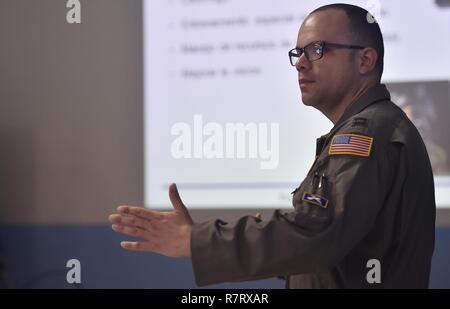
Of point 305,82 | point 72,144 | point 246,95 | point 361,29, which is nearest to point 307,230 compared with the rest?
point 305,82

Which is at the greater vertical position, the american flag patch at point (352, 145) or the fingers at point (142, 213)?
the american flag patch at point (352, 145)

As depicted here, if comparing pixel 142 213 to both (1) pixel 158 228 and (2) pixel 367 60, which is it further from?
(2) pixel 367 60

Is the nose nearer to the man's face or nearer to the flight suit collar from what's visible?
the man's face

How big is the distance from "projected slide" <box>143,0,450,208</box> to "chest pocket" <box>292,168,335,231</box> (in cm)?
143

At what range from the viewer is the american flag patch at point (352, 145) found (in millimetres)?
1313

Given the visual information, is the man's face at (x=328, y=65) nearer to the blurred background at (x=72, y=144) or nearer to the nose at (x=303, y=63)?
the nose at (x=303, y=63)

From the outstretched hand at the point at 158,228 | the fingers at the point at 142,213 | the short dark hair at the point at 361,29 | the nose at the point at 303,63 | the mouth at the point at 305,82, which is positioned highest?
the short dark hair at the point at 361,29

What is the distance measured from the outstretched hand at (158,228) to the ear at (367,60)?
0.68m

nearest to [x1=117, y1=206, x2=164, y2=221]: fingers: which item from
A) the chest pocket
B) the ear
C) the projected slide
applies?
the chest pocket

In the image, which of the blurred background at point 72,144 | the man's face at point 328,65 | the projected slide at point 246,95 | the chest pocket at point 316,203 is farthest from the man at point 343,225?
the blurred background at point 72,144

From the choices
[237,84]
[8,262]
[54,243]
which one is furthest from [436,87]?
[8,262]

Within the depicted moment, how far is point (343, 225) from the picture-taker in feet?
4.11

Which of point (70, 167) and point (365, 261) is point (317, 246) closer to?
point (365, 261)

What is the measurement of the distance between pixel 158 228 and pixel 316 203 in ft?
1.22
